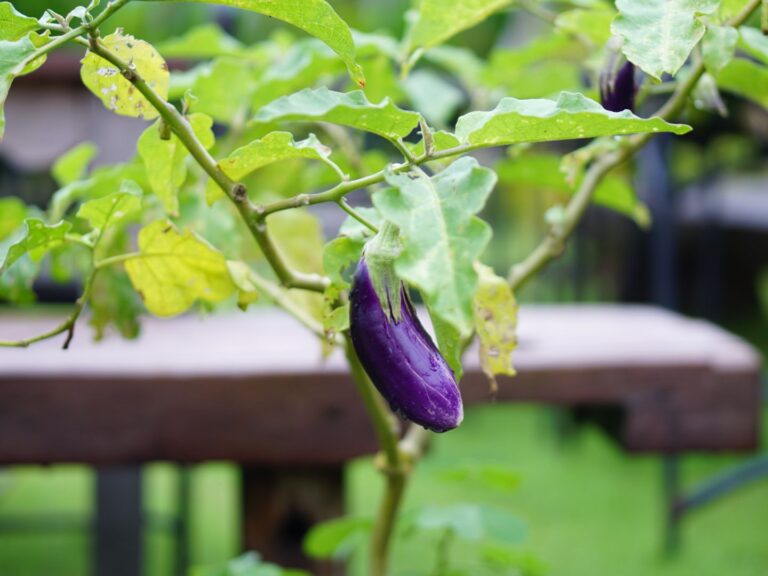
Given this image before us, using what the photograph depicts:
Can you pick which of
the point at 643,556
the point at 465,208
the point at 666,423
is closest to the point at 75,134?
the point at 666,423

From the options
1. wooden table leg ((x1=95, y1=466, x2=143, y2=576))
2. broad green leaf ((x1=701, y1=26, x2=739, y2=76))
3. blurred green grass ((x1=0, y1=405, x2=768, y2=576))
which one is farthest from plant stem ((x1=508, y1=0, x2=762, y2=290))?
blurred green grass ((x1=0, y1=405, x2=768, y2=576))

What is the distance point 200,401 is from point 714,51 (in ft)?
1.71

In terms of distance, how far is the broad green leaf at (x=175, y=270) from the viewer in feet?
1.50

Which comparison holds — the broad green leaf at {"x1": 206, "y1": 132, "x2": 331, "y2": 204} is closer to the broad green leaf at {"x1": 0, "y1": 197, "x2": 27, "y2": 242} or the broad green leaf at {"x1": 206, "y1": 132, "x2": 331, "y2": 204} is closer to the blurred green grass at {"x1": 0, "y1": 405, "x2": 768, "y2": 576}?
the broad green leaf at {"x1": 0, "y1": 197, "x2": 27, "y2": 242}

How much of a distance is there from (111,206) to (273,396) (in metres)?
0.39

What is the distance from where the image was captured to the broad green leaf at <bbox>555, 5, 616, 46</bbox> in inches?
21.0

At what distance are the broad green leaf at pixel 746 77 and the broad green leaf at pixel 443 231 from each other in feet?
1.00

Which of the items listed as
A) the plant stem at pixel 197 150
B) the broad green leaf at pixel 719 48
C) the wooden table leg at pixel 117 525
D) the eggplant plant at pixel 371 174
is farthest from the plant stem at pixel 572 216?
the wooden table leg at pixel 117 525

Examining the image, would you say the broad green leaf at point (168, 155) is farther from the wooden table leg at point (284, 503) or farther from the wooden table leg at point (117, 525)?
the wooden table leg at point (117, 525)

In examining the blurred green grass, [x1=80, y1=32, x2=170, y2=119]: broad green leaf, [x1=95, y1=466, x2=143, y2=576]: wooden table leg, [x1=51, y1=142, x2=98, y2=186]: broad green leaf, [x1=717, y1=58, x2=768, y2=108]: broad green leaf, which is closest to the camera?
[x1=80, y1=32, x2=170, y2=119]: broad green leaf

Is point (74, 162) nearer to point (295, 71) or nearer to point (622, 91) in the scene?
point (295, 71)

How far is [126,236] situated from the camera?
669 mm

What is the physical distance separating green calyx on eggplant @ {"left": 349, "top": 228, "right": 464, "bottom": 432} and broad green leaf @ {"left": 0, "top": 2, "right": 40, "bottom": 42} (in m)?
0.15

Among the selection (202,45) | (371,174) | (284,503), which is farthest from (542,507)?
(371,174)
